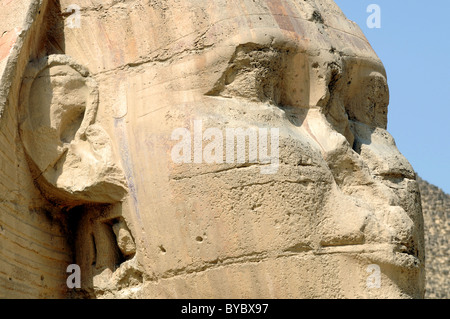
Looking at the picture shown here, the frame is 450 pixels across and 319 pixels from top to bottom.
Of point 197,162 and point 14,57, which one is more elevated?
point 14,57

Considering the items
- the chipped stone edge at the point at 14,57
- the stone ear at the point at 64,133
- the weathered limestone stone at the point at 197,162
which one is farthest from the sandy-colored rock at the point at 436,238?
the chipped stone edge at the point at 14,57

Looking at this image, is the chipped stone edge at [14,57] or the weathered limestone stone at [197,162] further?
the chipped stone edge at [14,57]

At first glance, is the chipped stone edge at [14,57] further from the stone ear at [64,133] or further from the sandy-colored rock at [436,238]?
the sandy-colored rock at [436,238]

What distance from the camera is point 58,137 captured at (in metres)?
8.88

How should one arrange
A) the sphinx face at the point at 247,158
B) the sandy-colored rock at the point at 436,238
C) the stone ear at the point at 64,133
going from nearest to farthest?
1. the sphinx face at the point at 247,158
2. the stone ear at the point at 64,133
3. the sandy-colored rock at the point at 436,238

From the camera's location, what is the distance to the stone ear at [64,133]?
8.82 meters

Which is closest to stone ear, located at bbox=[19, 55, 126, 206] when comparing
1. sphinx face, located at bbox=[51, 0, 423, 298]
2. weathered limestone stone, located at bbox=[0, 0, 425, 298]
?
weathered limestone stone, located at bbox=[0, 0, 425, 298]

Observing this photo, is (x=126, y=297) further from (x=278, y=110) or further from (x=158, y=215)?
(x=278, y=110)

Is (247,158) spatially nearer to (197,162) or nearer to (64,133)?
(197,162)

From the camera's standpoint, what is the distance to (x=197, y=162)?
8422mm

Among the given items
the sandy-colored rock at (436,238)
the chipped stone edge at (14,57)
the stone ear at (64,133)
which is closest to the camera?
the chipped stone edge at (14,57)

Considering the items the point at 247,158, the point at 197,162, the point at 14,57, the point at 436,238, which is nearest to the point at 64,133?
the point at 14,57

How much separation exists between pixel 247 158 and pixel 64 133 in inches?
53.2

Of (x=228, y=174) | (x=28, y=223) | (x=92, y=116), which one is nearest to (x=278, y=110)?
(x=228, y=174)
